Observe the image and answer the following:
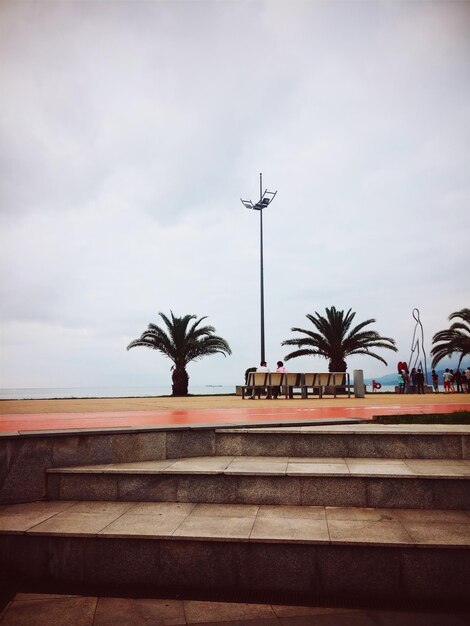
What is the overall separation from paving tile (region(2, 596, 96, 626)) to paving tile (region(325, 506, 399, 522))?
1757 millimetres

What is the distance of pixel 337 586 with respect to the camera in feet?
8.45

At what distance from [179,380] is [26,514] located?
23.6 meters

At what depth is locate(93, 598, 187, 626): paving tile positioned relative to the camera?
2326mm

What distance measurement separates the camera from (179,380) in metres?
26.5

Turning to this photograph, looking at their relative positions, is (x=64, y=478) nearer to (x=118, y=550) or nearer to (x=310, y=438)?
(x=118, y=550)

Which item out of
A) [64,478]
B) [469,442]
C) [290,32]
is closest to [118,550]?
[64,478]

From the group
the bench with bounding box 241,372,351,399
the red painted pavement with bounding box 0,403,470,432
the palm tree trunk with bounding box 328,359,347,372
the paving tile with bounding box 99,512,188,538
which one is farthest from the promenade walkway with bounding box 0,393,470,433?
the palm tree trunk with bounding box 328,359,347,372

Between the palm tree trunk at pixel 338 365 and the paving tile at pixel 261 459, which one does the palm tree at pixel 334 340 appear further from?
the paving tile at pixel 261 459

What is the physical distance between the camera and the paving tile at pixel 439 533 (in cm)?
249

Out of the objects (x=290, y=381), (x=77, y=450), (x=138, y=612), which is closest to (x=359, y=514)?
(x=138, y=612)

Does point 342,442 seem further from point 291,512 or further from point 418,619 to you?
point 418,619

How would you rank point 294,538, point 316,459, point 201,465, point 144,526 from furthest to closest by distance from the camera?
point 316,459, point 201,465, point 144,526, point 294,538

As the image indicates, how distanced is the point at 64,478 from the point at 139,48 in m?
9.87

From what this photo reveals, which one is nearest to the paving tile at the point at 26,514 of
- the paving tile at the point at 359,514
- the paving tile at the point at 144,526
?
the paving tile at the point at 144,526
